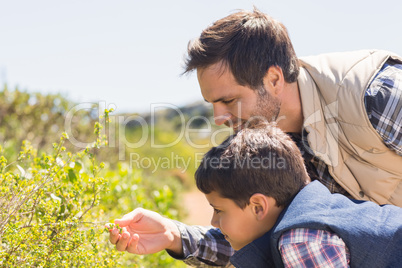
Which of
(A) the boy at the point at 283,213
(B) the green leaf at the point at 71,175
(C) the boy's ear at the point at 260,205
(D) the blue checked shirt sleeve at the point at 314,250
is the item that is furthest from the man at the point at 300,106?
(D) the blue checked shirt sleeve at the point at 314,250

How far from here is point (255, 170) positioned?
1.95 meters

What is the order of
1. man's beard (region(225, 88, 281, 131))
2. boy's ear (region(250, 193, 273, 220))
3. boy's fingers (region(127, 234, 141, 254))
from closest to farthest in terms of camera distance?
boy's ear (region(250, 193, 273, 220)) < boy's fingers (region(127, 234, 141, 254)) < man's beard (region(225, 88, 281, 131))

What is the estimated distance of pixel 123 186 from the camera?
3.82m

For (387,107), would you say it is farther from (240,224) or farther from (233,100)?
(240,224)

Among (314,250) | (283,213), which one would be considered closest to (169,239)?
(283,213)

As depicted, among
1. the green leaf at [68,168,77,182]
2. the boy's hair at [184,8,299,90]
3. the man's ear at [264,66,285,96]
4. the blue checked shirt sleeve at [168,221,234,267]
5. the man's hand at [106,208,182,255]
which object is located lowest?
the blue checked shirt sleeve at [168,221,234,267]

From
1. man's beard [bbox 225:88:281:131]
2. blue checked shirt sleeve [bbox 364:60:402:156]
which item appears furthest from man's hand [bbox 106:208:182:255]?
blue checked shirt sleeve [bbox 364:60:402:156]

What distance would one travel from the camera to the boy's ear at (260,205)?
1939mm

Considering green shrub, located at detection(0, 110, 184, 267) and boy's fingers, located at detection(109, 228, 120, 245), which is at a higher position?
green shrub, located at detection(0, 110, 184, 267)

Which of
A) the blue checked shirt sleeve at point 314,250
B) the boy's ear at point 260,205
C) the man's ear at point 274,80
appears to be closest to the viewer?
the blue checked shirt sleeve at point 314,250

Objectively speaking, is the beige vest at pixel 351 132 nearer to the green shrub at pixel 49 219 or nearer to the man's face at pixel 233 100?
the man's face at pixel 233 100

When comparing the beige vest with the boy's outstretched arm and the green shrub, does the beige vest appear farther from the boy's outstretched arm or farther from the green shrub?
the green shrub

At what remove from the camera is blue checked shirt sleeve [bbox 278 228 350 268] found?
1.63 meters

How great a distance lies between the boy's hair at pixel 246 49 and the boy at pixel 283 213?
2.49 ft
